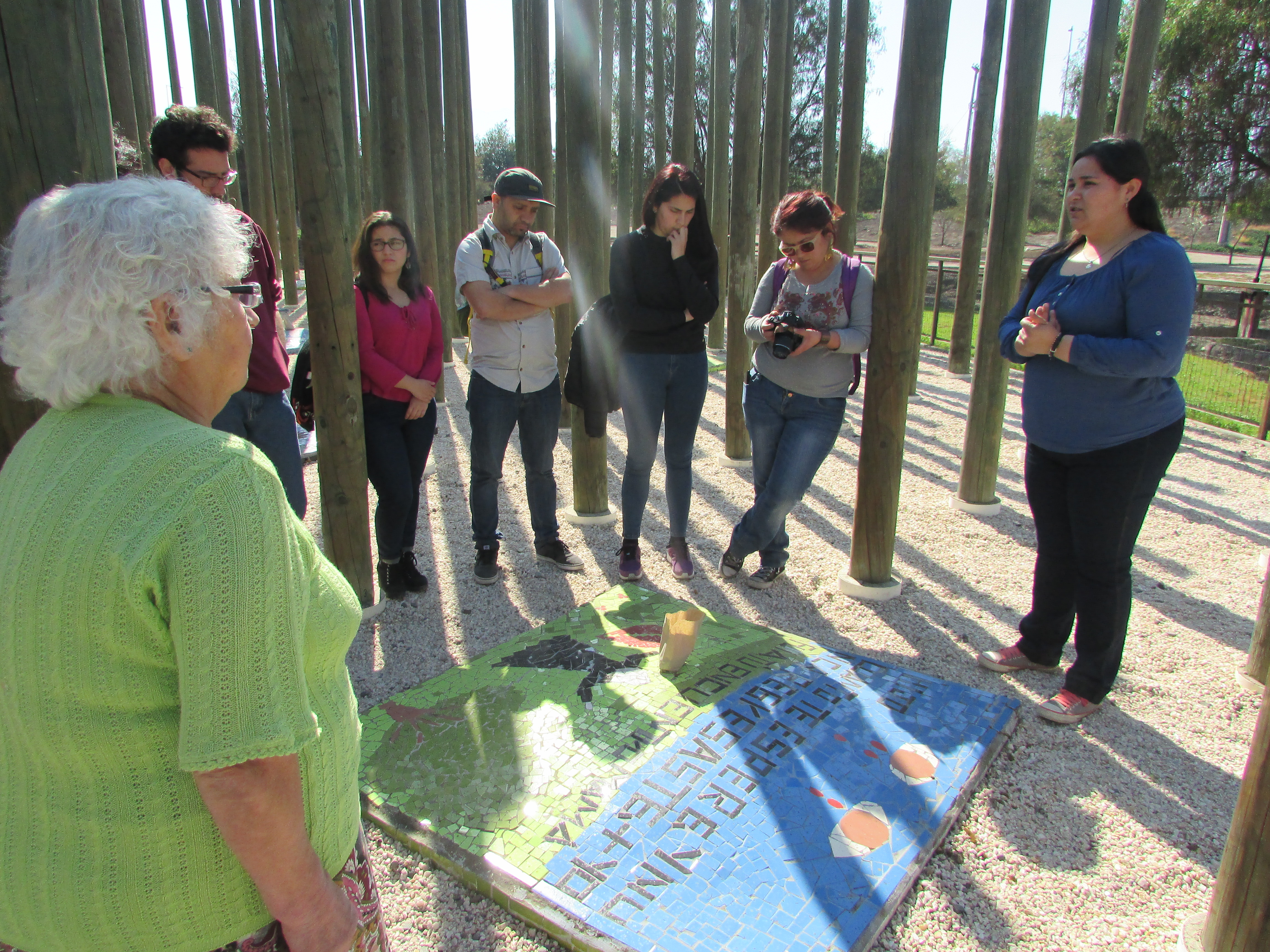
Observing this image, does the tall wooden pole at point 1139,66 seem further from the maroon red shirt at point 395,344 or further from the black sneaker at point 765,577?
the maroon red shirt at point 395,344

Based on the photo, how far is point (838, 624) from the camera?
3.99 metres

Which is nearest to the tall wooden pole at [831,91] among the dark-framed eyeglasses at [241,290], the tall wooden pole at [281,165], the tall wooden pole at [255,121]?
the tall wooden pole at [281,165]

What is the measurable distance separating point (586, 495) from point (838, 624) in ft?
6.05

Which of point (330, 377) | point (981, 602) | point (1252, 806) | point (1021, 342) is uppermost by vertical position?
point (1021, 342)

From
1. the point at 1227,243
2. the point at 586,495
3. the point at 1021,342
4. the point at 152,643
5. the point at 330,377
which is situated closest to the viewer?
the point at 152,643

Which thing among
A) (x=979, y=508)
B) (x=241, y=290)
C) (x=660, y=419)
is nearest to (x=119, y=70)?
(x=660, y=419)

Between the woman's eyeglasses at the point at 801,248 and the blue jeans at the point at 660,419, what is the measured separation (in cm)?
67

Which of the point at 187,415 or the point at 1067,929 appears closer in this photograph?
the point at 187,415

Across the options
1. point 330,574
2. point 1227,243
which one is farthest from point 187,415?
point 1227,243

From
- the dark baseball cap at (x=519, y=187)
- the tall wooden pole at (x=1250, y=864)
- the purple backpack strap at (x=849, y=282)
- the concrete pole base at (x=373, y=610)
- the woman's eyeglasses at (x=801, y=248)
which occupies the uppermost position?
the dark baseball cap at (x=519, y=187)

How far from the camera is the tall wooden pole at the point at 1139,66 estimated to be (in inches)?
206

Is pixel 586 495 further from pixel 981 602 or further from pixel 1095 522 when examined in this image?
pixel 1095 522

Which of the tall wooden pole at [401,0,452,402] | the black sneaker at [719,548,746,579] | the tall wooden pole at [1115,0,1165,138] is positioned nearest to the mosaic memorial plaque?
the black sneaker at [719,548,746,579]

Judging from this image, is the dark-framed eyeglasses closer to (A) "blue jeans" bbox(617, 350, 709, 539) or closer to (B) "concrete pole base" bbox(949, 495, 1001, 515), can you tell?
(A) "blue jeans" bbox(617, 350, 709, 539)
